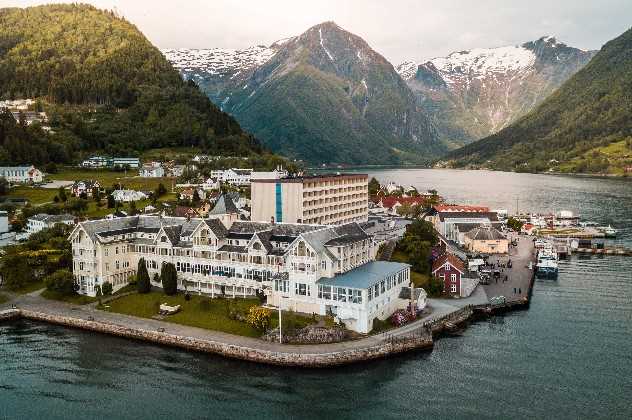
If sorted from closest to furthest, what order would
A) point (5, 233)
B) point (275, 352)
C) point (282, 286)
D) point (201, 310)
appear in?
point (275, 352)
point (282, 286)
point (201, 310)
point (5, 233)

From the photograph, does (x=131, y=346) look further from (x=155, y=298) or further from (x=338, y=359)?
(x=338, y=359)

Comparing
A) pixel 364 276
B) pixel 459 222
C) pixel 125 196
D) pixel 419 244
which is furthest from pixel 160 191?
pixel 364 276

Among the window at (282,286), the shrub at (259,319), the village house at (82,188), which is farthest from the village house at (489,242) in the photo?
the village house at (82,188)

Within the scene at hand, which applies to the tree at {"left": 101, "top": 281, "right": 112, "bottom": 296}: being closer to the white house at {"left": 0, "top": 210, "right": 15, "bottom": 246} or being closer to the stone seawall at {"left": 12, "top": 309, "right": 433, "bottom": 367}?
the stone seawall at {"left": 12, "top": 309, "right": 433, "bottom": 367}

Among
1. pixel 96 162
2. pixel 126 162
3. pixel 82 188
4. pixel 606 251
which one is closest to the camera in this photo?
pixel 606 251

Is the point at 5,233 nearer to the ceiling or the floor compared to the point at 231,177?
nearer to the floor

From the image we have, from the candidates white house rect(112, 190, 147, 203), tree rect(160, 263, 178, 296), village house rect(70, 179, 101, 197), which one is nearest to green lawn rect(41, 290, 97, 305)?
tree rect(160, 263, 178, 296)

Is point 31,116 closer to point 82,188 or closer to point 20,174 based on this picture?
point 20,174
